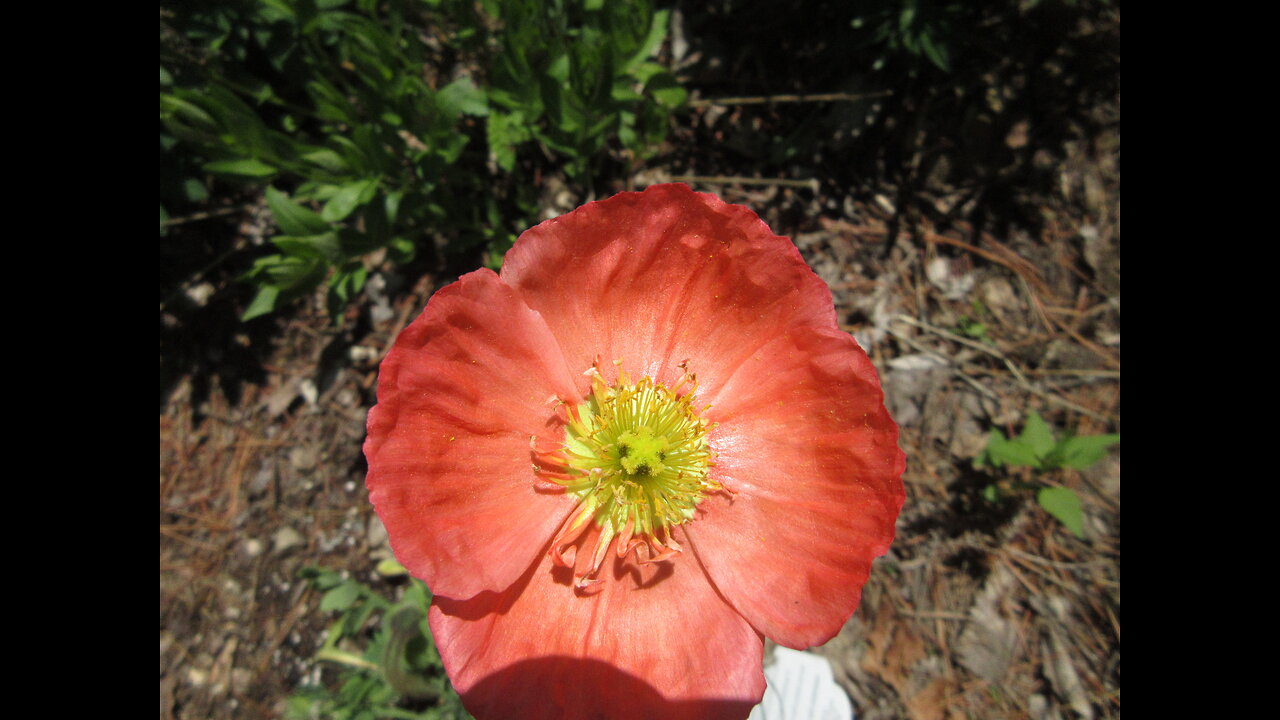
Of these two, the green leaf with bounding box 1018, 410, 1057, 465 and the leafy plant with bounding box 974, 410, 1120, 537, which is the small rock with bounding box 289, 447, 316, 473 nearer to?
the leafy plant with bounding box 974, 410, 1120, 537

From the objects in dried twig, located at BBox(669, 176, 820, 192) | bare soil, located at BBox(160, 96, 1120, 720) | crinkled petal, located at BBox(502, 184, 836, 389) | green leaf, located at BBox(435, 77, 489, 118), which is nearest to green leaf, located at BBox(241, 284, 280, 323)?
bare soil, located at BBox(160, 96, 1120, 720)

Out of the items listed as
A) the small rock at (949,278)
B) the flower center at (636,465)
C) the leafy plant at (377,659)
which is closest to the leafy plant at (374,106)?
the flower center at (636,465)

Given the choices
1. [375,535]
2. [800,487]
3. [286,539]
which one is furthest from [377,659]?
[800,487]

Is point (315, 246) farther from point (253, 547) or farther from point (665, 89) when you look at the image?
point (253, 547)

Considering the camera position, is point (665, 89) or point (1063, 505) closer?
point (665, 89)

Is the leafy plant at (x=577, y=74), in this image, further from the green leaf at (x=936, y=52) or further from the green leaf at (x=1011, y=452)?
the green leaf at (x=1011, y=452)

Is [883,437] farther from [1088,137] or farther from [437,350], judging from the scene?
[1088,137]
